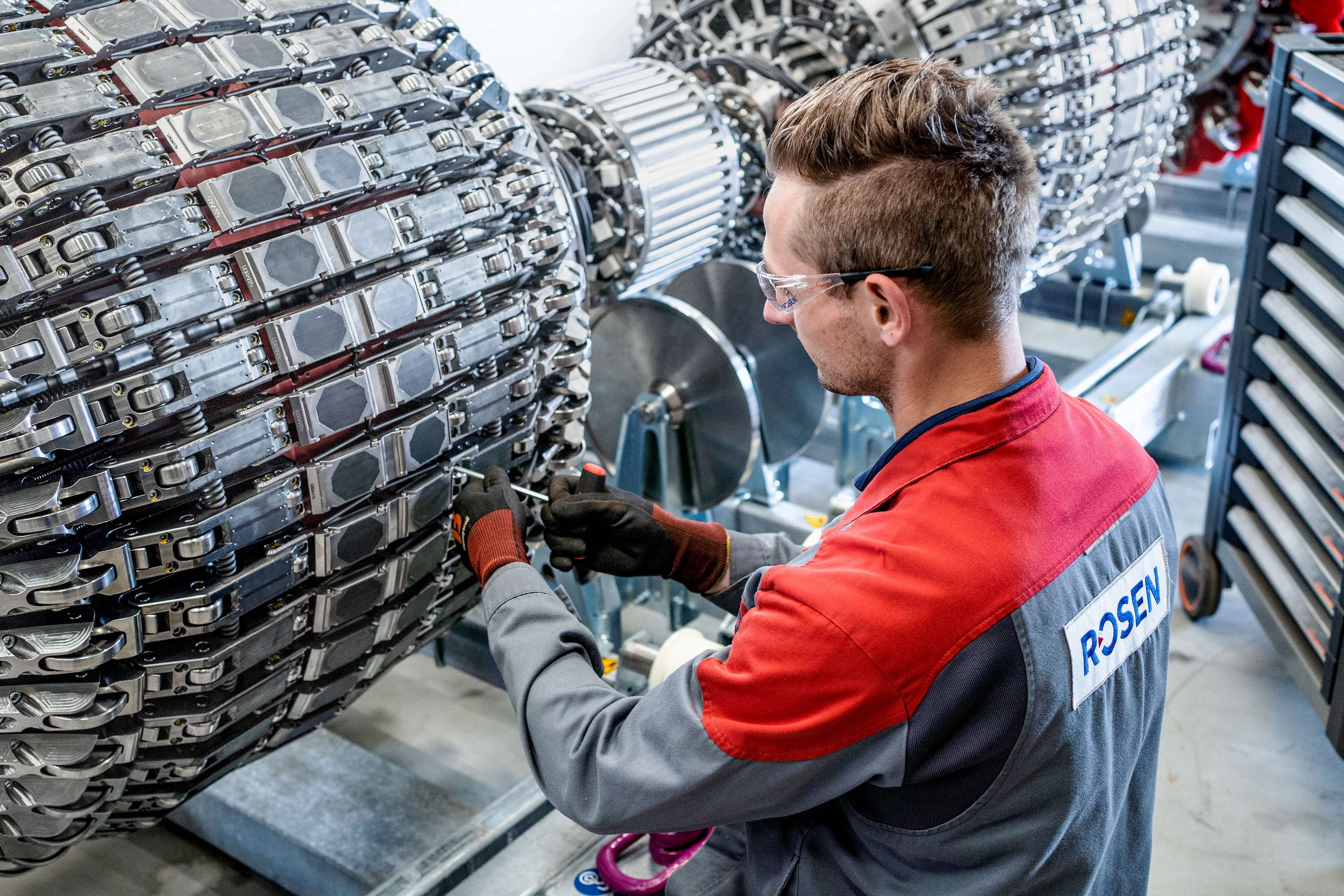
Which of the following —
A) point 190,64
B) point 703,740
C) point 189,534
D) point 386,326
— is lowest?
point 703,740

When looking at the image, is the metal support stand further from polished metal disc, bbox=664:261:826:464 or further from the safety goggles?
the safety goggles

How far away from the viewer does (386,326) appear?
138 cm

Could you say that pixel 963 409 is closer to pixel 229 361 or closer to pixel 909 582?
pixel 909 582

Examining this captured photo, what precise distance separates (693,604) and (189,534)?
1.39 metres

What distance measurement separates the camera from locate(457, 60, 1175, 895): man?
109 cm

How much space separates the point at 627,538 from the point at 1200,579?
1.80 m

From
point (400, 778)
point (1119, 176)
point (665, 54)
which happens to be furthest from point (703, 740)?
point (1119, 176)

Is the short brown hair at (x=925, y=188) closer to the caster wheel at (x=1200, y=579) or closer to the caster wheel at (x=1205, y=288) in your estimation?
the caster wheel at (x=1200, y=579)

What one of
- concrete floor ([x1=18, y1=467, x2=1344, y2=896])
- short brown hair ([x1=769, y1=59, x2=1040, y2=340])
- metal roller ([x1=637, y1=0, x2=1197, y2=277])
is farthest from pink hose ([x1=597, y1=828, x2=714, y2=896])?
metal roller ([x1=637, y1=0, x2=1197, y2=277])

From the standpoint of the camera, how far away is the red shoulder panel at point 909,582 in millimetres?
1069

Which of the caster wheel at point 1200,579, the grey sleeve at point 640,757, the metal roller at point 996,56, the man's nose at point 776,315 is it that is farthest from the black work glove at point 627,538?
the caster wheel at point 1200,579

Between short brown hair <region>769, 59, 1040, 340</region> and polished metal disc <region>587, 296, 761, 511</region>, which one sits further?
polished metal disc <region>587, 296, 761, 511</region>

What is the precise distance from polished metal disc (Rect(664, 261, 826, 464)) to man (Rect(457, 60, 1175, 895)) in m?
1.17

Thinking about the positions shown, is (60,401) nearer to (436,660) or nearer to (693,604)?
(436,660)
